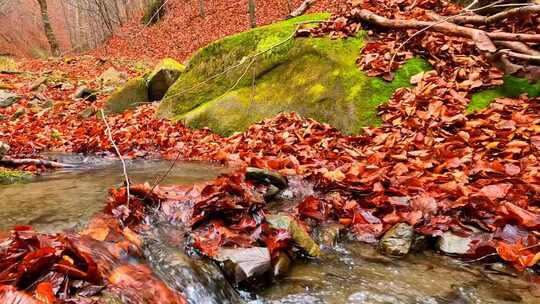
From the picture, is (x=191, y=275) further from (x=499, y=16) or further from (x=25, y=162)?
(x=499, y=16)

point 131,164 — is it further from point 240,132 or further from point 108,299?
point 108,299

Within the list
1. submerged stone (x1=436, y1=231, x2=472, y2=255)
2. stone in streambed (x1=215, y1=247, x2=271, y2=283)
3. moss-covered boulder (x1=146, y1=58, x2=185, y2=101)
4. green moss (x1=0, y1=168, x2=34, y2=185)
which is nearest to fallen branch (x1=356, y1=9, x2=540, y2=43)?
submerged stone (x1=436, y1=231, x2=472, y2=255)

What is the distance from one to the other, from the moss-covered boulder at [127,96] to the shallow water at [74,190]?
3.91 metres

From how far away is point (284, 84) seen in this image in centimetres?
614

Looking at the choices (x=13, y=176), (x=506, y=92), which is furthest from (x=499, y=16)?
(x=13, y=176)

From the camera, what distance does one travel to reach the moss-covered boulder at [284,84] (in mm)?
5160

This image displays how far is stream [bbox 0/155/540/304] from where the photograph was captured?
83.5 inches

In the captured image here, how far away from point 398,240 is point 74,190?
2716 millimetres

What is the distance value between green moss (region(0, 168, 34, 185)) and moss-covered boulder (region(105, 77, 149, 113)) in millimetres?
4889

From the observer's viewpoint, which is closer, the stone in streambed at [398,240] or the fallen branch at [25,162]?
the stone in streambed at [398,240]

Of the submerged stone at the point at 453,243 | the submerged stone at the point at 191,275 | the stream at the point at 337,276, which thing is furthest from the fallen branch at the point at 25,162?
the submerged stone at the point at 453,243

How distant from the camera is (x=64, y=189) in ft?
11.6

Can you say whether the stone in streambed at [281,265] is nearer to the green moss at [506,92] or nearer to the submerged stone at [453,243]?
the submerged stone at [453,243]

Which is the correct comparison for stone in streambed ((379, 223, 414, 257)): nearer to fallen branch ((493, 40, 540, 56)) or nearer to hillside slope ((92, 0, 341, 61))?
fallen branch ((493, 40, 540, 56))
